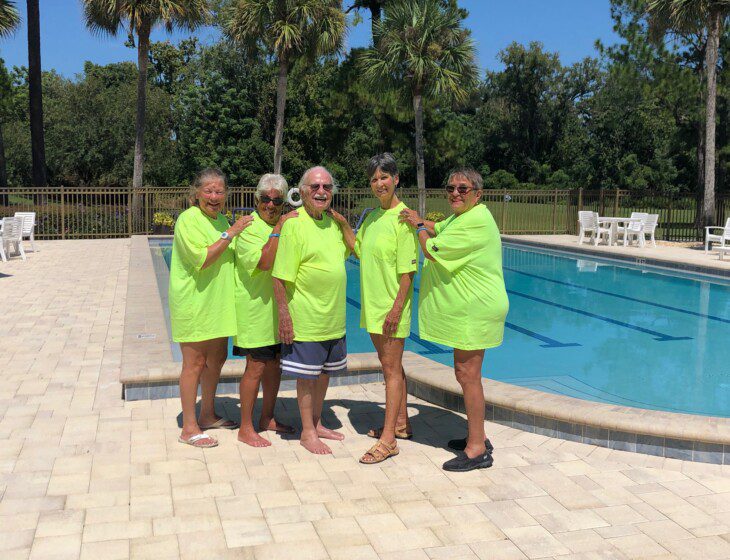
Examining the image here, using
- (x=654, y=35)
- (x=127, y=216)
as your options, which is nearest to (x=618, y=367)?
(x=654, y=35)

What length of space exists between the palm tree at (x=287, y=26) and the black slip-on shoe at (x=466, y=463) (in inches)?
748

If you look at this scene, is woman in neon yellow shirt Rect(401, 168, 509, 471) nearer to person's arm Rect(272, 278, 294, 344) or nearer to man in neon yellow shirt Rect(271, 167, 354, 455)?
man in neon yellow shirt Rect(271, 167, 354, 455)

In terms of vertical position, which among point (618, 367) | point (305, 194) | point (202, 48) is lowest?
point (618, 367)

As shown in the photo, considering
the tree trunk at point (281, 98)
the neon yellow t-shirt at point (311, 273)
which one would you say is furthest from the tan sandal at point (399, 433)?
the tree trunk at point (281, 98)

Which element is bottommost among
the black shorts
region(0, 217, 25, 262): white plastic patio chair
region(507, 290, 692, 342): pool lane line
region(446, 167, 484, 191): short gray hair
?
region(507, 290, 692, 342): pool lane line

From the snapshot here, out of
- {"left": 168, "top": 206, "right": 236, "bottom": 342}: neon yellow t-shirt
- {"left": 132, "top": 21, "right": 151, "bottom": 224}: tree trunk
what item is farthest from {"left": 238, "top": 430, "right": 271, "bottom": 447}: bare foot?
{"left": 132, "top": 21, "right": 151, "bottom": 224}: tree trunk

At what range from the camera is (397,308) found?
3.67m

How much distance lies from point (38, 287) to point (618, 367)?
7618 millimetres

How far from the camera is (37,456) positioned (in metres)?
3.75

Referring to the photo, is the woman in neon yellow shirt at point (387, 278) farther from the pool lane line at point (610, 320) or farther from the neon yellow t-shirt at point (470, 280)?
the pool lane line at point (610, 320)

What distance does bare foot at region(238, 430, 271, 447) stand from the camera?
396 cm

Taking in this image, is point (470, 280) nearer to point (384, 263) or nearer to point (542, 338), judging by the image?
point (384, 263)

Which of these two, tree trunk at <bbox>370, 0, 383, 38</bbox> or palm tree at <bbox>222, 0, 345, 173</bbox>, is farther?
tree trunk at <bbox>370, 0, 383, 38</bbox>

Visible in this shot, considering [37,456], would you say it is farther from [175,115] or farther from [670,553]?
[175,115]
